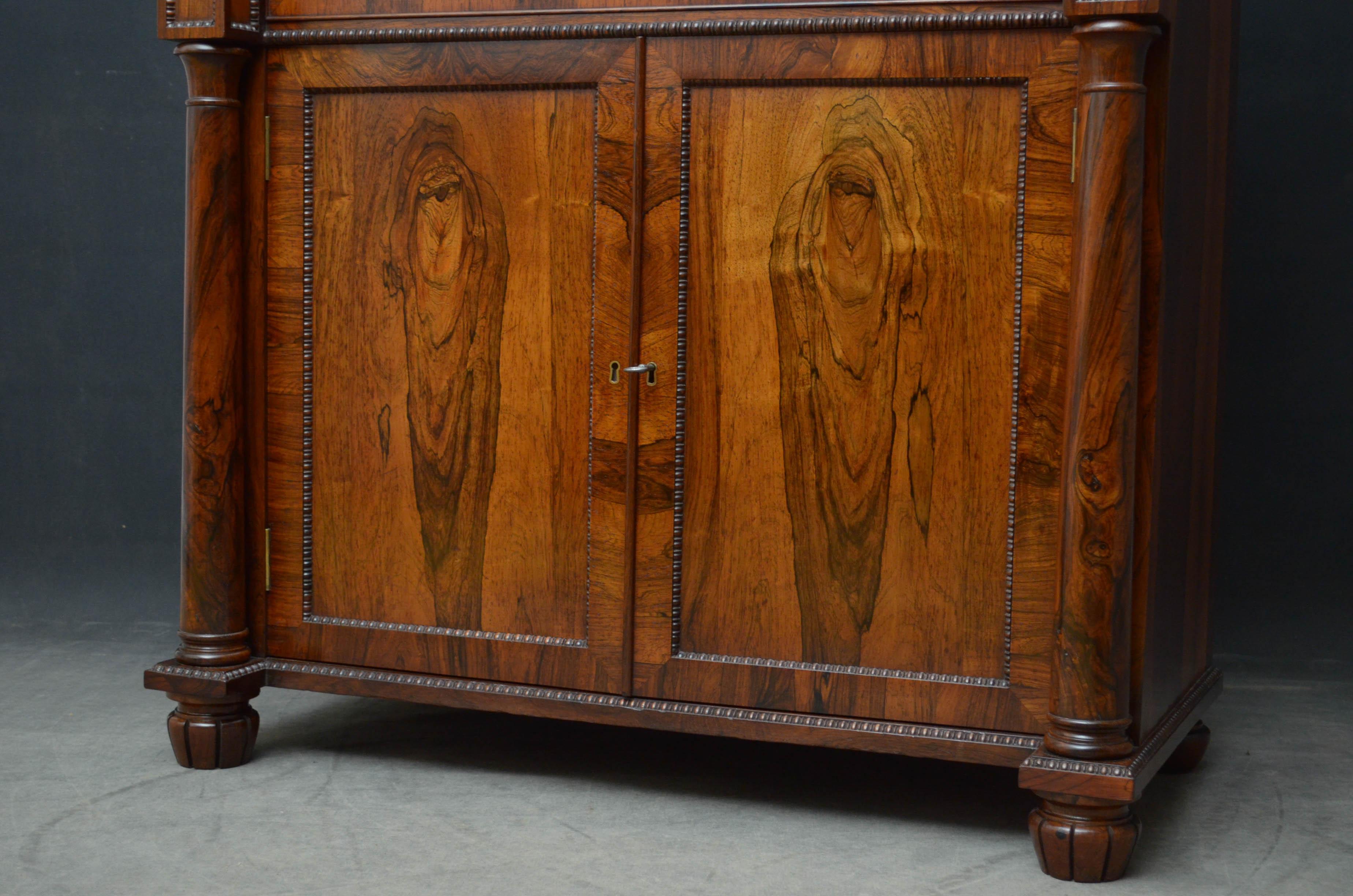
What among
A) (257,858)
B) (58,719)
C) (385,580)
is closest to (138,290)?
(58,719)

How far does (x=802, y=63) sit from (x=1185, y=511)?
99 centimetres

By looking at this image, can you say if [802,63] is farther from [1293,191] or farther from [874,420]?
[1293,191]

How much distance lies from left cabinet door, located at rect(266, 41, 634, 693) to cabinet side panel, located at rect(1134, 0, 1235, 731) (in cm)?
83

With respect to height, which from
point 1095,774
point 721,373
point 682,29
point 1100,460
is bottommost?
point 1095,774

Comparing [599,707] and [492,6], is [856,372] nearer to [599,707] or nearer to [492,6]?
[599,707]

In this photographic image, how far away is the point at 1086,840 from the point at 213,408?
1.61 m

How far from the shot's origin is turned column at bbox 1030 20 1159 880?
2.16m

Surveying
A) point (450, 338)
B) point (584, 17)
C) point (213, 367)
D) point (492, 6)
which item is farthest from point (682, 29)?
point (213, 367)

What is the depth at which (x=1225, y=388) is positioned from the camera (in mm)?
3307

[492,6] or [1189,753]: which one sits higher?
[492,6]

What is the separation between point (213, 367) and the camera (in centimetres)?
267

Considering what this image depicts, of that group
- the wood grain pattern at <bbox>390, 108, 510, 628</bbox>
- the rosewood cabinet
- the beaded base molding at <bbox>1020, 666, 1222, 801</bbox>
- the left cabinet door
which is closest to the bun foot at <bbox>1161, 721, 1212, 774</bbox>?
the rosewood cabinet

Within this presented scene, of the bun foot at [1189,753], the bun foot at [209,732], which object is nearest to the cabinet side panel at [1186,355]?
the bun foot at [1189,753]

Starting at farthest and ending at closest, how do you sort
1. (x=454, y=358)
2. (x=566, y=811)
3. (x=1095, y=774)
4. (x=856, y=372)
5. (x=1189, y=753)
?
(x=1189, y=753) < (x=454, y=358) < (x=566, y=811) < (x=856, y=372) < (x=1095, y=774)
